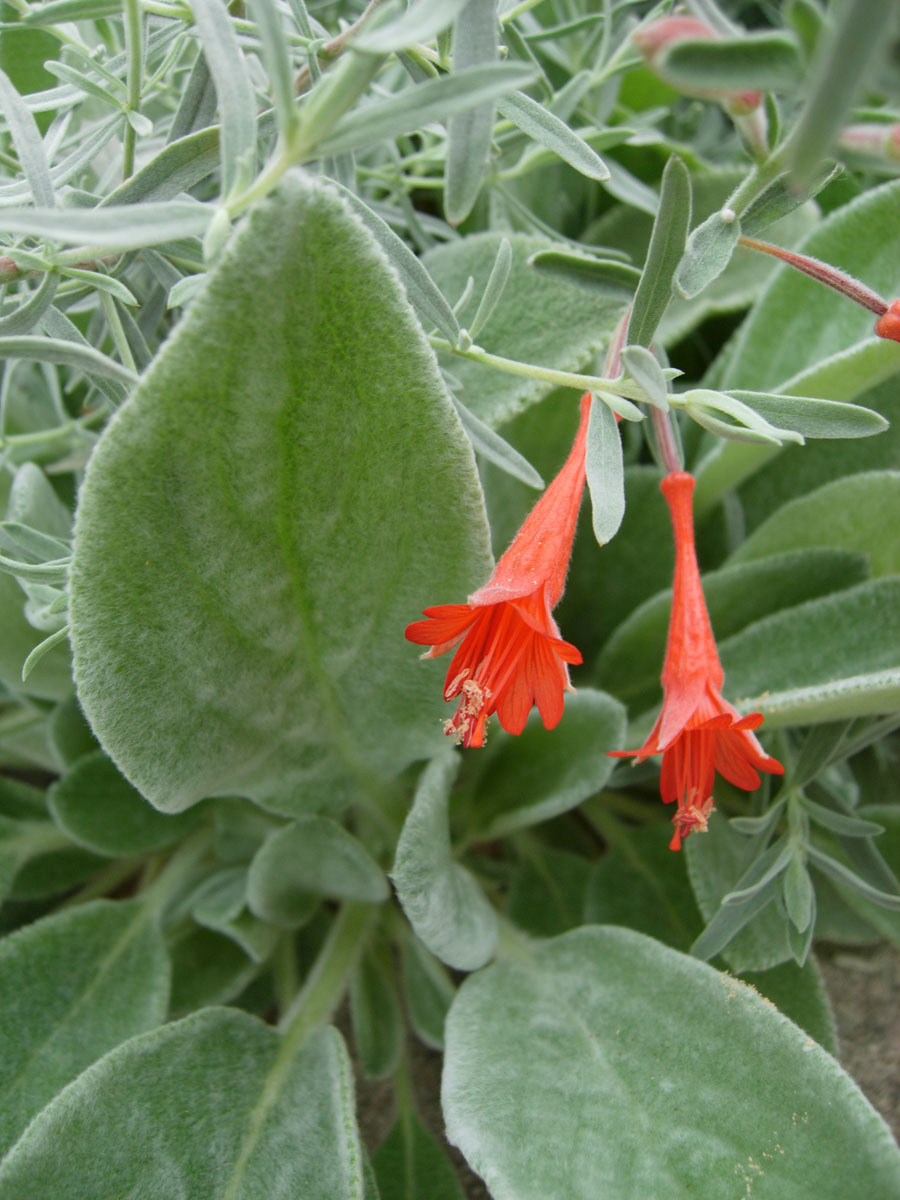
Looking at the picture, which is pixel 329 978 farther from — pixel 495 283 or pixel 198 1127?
pixel 495 283

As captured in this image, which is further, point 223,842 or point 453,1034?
point 223,842

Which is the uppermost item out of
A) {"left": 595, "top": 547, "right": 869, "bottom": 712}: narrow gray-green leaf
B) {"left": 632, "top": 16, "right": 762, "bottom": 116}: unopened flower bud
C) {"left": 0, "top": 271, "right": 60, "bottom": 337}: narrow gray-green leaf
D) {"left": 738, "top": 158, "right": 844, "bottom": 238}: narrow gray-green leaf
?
{"left": 632, "top": 16, "right": 762, "bottom": 116}: unopened flower bud

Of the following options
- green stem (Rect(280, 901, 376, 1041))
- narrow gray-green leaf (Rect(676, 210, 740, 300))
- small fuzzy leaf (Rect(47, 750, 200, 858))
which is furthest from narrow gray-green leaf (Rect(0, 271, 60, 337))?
green stem (Rect(280, 901, 376, 1041))

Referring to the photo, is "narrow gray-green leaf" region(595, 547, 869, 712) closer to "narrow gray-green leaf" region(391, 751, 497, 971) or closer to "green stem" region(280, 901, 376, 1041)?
"narrow gray-green leaf" region(391, 751, 497, 971)

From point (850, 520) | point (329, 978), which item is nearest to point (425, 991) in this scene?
point (329, 978)

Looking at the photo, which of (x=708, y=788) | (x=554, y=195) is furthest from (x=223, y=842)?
(x=554, y=195)

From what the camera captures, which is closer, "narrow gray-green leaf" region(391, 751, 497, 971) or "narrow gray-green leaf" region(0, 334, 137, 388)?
"narrow gray-green leaf" region(0, 334, 137, 388)

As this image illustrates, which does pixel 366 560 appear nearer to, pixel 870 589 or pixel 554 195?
pixel 870 589
